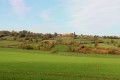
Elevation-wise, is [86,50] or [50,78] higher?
[50,78]

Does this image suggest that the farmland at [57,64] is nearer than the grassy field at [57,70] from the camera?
No

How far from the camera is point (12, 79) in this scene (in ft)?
49.9

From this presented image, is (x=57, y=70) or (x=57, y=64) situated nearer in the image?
(x=57, y=70)

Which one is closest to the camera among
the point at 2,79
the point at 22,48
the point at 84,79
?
the point at 2,79

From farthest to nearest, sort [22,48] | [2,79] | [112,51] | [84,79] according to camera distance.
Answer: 1. [22,48]
2. [112,51]
3. [84,79]
4. [2,79]

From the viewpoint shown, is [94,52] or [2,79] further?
[94,52]

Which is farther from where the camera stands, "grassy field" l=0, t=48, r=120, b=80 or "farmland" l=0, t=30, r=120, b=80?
"farmland" l=0, t=30, r=120, b=80

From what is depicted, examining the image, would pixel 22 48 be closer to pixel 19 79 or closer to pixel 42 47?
pixel 42 47

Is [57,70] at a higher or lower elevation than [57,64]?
higher

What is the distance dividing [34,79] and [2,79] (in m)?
3.76

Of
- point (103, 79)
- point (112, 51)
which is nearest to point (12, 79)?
point (103, 79)

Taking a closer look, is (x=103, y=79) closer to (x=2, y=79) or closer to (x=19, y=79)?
(x=19, y=79)

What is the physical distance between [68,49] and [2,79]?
76.7 m

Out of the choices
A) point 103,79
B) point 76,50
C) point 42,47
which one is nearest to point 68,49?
point 76,50
